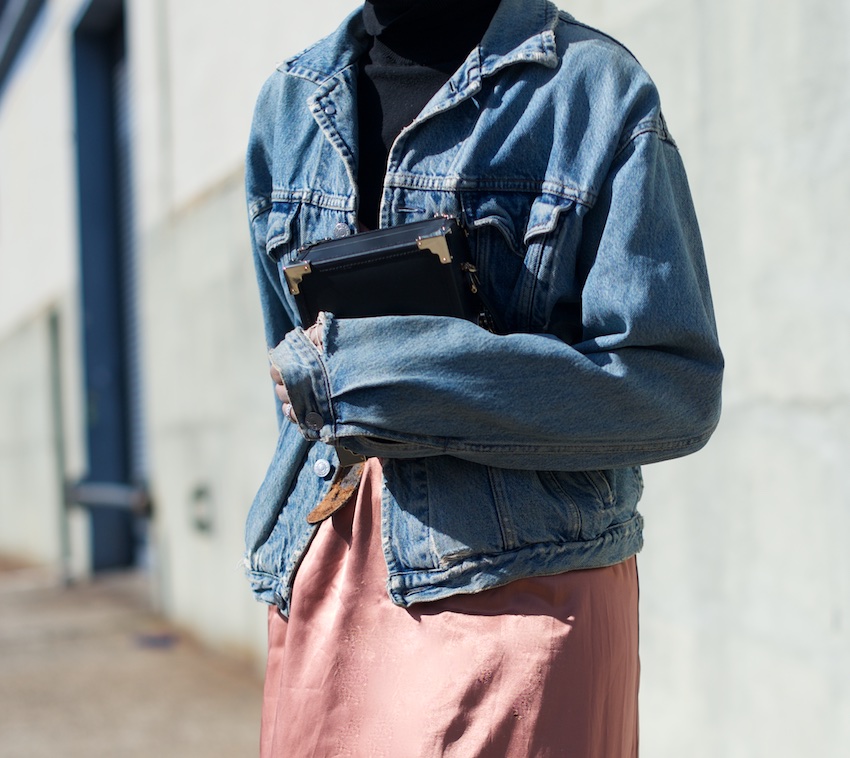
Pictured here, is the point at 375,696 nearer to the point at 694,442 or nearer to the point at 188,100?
the point at 694,442

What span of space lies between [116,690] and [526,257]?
4.52 m

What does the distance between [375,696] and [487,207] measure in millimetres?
707

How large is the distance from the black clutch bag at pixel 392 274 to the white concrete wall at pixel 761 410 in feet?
4.81

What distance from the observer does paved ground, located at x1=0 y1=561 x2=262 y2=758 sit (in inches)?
171

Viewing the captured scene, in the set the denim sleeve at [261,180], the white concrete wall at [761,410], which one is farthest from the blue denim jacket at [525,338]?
the white concrete wall at [761,410]

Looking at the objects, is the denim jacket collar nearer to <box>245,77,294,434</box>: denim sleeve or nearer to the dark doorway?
<box>245,77,294,434</box>: denim sleeve

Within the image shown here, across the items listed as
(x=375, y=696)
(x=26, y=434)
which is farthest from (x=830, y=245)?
(x=26, y=434)

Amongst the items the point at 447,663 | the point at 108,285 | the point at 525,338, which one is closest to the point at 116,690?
the point at 447,663

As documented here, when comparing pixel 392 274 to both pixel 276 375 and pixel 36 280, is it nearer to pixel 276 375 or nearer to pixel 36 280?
pixel 276 375

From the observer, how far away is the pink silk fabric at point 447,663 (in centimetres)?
132

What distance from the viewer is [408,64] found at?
5.13 feet

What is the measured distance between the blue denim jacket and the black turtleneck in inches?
1.7

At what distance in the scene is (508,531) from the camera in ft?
4.42

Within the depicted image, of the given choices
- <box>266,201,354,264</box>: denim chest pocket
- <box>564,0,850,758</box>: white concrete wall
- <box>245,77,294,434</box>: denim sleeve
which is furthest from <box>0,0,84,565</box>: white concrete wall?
<box>266,201,354,264</box>: denim chest pocket
